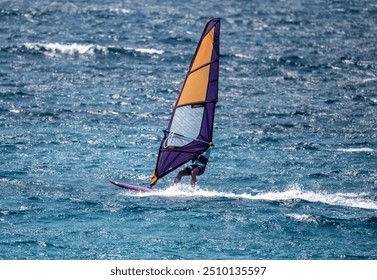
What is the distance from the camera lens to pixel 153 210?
101 ft

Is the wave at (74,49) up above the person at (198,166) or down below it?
below

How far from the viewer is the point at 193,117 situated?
33594mm

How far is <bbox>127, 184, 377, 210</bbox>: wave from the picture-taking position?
1284 inches

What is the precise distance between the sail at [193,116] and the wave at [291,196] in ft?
3.00

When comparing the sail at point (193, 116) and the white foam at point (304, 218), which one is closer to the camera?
the white foam at point (304, 218)

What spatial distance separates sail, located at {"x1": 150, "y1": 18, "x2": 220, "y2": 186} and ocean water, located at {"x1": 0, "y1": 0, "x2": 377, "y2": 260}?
3.90 ft

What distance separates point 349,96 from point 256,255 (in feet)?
80.9

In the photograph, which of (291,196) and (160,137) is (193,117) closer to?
(291,196)

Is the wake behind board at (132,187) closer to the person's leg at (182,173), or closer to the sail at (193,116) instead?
→ the sail at (193,116)

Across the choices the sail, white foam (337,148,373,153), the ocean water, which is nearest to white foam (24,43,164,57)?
the ocean water

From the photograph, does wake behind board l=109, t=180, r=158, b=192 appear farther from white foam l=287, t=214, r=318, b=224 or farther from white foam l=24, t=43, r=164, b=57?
white foam l=24, t=43, r=164, b=57

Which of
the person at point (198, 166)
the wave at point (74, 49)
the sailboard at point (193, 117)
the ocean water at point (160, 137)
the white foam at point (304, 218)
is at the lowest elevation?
the wave at point (74, 49)

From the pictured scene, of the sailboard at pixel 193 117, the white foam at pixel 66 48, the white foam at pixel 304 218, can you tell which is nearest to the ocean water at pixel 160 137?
the white foam at pixel 304 218

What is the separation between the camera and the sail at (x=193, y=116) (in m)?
33.3
